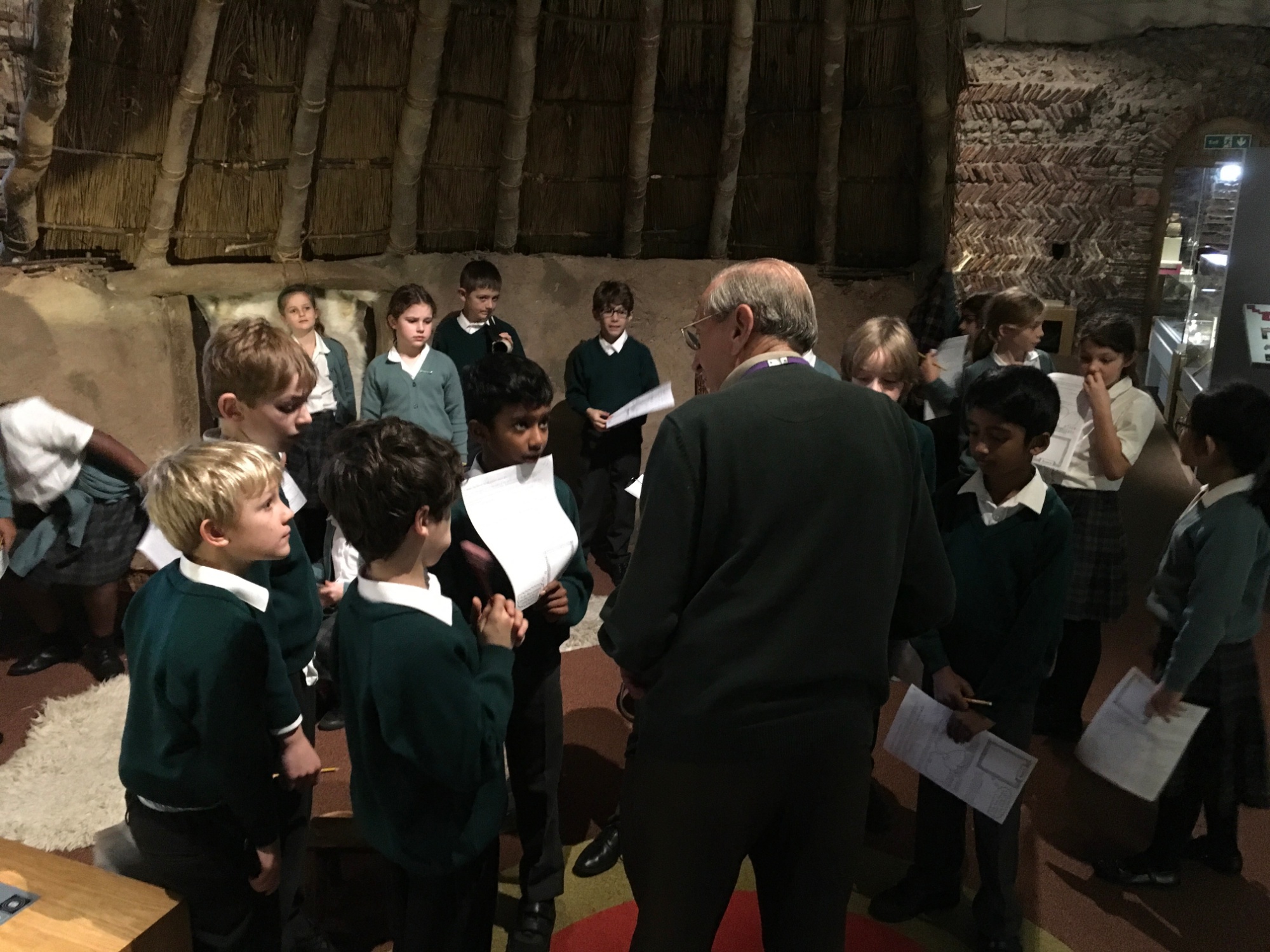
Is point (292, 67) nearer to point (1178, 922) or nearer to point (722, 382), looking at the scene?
point (722, 382)

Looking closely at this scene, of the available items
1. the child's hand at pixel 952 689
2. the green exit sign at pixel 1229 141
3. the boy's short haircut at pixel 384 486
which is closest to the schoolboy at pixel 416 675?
the boy's short haircut at pixel 384 486

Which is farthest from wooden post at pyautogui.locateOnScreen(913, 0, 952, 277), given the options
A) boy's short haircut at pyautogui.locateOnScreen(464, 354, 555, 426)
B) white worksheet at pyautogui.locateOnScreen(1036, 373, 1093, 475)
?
boy's short haircut at pyautogui.locateOnScreen(464, 354, 555, 426)

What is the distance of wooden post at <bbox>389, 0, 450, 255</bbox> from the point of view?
13.9 ft

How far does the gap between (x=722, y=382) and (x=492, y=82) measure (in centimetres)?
356

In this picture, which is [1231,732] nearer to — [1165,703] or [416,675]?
[1165,703]

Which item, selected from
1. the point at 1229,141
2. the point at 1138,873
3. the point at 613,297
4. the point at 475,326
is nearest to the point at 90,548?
the point at 475,326

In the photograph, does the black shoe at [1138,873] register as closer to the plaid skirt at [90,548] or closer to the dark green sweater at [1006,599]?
the dark green sweater at [1006,599]

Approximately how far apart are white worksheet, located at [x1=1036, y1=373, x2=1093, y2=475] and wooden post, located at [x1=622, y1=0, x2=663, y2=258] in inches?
97.6

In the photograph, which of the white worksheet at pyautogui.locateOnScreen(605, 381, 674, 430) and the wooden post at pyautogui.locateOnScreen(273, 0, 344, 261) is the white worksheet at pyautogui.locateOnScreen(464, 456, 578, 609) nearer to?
the white worksheet at pyautogui.locateOnScreen(605, 381, 674, 430)

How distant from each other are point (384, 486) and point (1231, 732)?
6.91ft

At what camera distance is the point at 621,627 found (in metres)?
1.52

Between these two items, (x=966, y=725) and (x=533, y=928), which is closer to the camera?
(x=966, y=725)

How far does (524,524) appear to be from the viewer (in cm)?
203

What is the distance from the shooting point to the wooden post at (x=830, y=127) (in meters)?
4.58
